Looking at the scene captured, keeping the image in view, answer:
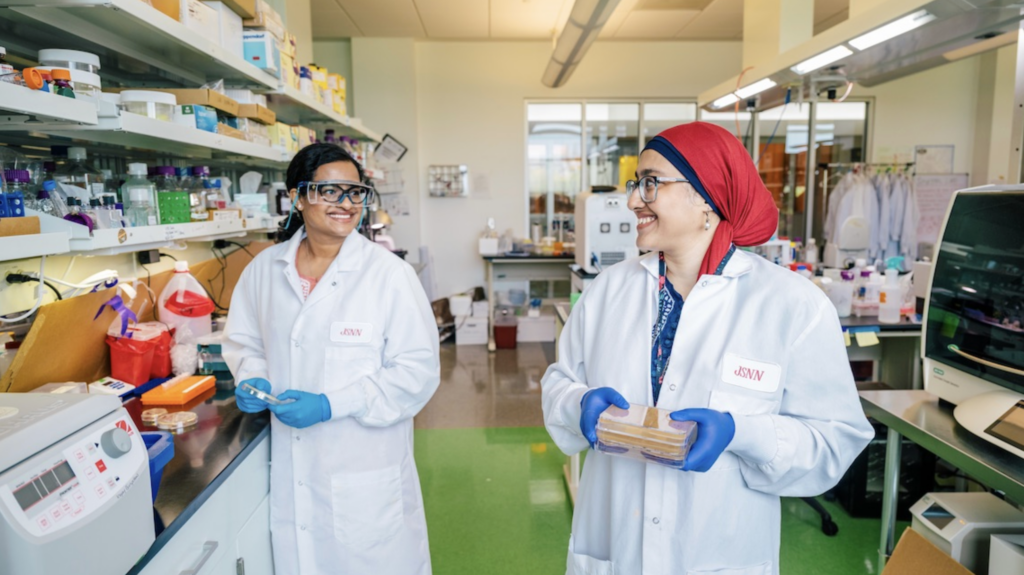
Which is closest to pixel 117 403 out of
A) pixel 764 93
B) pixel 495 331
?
pixel 764 93

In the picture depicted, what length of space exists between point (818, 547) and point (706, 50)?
17.7 feet

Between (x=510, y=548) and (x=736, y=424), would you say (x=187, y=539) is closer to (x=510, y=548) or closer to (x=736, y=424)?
(x=736, y=424)

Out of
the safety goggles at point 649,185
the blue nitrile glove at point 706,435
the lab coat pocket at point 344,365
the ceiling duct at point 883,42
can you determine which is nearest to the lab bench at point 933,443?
the blue nitrile glove at point 706,435

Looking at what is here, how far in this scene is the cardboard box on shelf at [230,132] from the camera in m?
1.87

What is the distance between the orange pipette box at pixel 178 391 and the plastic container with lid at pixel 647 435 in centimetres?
129

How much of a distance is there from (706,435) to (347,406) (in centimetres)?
89

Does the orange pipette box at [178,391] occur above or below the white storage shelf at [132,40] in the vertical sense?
below

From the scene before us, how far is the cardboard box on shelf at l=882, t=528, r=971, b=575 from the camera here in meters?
1.58

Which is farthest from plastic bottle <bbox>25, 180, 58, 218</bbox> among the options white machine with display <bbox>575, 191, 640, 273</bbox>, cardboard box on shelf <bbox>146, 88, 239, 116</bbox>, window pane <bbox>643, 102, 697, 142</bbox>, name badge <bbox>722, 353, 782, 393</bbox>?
window pane <bbox>643, 102, 697, 142</bbox>

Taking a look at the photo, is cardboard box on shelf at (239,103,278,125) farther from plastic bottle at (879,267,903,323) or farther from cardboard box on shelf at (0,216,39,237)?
plastic bottle at (879,267,903,323)

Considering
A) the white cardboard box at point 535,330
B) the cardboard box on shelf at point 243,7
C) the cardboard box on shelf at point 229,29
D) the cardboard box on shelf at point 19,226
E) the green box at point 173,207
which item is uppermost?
the cardboard box on shelf at point 243,7

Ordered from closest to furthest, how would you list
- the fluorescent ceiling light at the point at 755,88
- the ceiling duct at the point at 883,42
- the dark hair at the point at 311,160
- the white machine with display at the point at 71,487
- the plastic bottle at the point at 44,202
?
the white machine with display at the point at 71,487 < the plastic bottle at the point at 44,202 < the dark hair at the point at 311,160 < the ceiling duct at the point at 883,42 < the fluorescent ceiling light at the point at 755,88

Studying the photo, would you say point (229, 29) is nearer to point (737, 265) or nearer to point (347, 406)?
point (347, 406)

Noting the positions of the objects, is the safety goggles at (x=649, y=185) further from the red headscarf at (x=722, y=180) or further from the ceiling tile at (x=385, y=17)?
the ceiling tile at (x=385, y=17)
